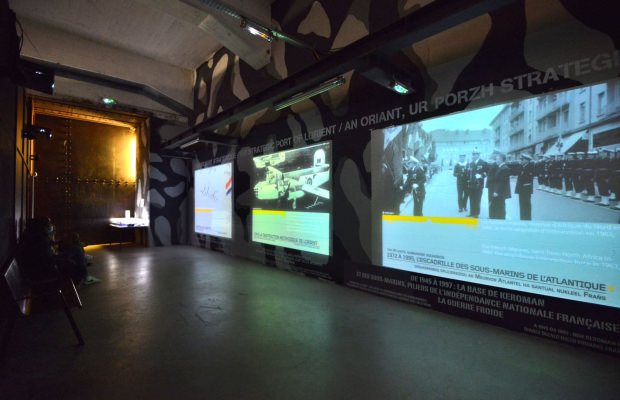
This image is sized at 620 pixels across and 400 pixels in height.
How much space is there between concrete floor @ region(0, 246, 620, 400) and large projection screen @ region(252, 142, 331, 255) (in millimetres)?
1361

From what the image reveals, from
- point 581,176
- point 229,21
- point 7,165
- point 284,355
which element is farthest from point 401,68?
point 7,165

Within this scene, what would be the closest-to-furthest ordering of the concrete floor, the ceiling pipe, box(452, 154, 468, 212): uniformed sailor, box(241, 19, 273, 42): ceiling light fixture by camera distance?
1. the concrete floor
2. box(452, 154, 468, 212): uniformed sailor
3. box(241, 19, 273, 42): ceiling light fixture
4. the ceiling pipe

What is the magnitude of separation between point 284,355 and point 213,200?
5.99 metres

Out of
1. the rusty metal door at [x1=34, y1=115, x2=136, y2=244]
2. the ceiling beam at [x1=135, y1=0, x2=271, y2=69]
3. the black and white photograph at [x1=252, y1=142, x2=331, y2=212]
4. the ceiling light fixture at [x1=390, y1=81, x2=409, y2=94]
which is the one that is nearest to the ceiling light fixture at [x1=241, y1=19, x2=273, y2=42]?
the ceiling beam at [x1=135, y1=0, x2=271, y2=69]

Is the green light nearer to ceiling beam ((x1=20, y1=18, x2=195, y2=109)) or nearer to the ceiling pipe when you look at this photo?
ceiling beam ((x1=20, y1=18, x2=195, y2=109))

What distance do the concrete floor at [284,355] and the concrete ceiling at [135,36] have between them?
4576 millimetres

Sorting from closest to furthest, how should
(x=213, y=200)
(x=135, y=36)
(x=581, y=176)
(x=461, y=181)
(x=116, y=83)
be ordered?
1. (x=581, y=176)
2. (x=461, y=181)
3. (x=135, y=36)
4. (x=116, y=83)
5. (x=213, y=200)

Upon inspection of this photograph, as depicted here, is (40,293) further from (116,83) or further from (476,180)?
(116,83)

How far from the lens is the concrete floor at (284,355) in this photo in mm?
1918

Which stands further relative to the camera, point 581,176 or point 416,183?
point 416,183

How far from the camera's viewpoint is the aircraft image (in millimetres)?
4801

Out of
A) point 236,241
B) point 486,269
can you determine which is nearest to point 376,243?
point 486,269

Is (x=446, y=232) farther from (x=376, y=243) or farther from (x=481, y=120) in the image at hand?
(x=481, y=120)

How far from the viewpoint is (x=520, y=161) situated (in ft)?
9.30
